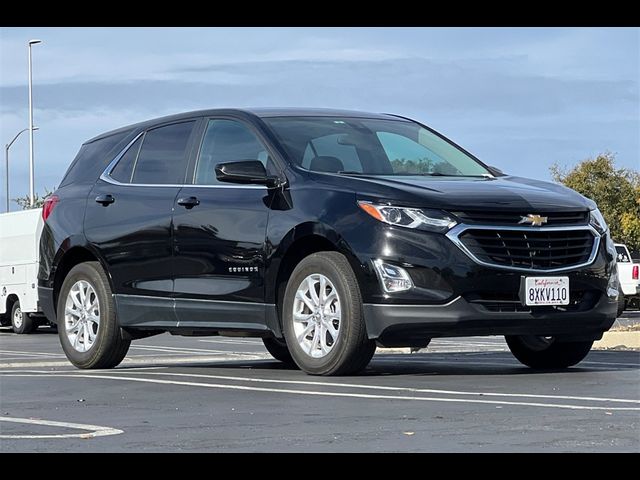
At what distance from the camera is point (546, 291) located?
32.1 ft

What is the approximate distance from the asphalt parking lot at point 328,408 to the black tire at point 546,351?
0.15 meters

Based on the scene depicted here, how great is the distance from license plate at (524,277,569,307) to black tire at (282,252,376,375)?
3.58 feet

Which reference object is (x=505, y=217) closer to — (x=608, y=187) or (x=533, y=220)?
(x=533, y=220)

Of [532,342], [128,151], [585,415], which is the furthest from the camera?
[128,151]

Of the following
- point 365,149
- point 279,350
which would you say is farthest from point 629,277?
point 365,149

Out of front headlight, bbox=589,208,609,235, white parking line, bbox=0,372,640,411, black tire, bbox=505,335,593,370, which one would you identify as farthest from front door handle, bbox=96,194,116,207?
front headlight, bbox=589,208,609,235

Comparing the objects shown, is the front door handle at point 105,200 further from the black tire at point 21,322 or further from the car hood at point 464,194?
A: the black tire at point 21,322

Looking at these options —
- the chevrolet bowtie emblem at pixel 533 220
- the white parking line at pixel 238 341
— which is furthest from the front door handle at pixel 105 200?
the white parking line at pixel 238 341

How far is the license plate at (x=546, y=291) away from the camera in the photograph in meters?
9.69

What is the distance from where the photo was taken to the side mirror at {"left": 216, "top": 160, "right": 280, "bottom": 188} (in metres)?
10.3

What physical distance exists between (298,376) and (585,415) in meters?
3.57
